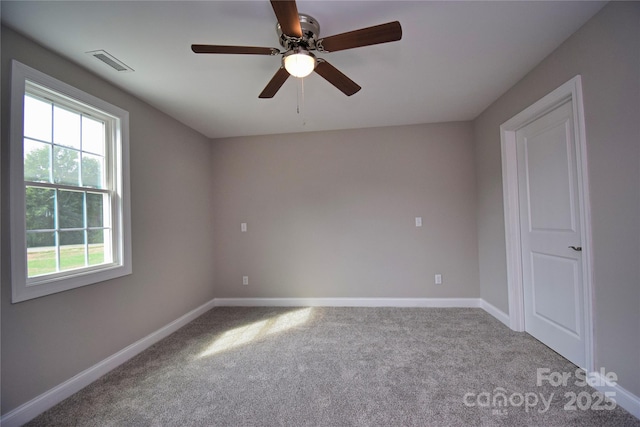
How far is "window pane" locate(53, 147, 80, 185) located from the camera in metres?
1.99

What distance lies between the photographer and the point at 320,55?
82.4 inches

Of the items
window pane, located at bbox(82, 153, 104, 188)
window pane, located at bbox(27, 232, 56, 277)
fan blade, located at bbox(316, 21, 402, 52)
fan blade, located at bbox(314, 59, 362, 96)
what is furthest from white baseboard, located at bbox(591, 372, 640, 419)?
window pane, located at bbox(82, 153, 104, 188)

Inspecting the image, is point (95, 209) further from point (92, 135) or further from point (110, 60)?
point (110, 60)

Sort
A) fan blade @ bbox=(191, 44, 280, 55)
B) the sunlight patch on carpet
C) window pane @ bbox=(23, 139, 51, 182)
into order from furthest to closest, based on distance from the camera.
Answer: the sunlight patch on carpet → window pane @ bbox=(23, 139, 51, 182) → fan blade @ bbox=(191, 44, 280, 55)

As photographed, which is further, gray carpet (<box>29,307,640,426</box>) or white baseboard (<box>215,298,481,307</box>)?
white baseboard (<box>215,298,481,307</box>)

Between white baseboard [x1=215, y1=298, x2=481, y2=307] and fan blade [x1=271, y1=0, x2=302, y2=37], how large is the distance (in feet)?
10.4

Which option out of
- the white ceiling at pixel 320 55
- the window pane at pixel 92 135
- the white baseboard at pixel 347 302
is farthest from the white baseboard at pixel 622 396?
the window pane at pixel 92 135

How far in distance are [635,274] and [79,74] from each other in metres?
4.00

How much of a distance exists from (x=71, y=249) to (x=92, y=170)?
673 millimetres

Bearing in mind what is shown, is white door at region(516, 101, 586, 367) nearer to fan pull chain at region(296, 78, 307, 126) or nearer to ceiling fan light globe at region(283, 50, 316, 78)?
ceiling fan light globe at region(283, 50, 316, 78)

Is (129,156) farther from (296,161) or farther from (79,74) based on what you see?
(296,161)

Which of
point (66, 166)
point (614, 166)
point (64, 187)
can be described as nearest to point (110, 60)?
point (66, 166)

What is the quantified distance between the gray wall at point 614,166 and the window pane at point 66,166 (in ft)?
12.3

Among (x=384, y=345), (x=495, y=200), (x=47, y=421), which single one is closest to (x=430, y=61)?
(x=495, y=200)
